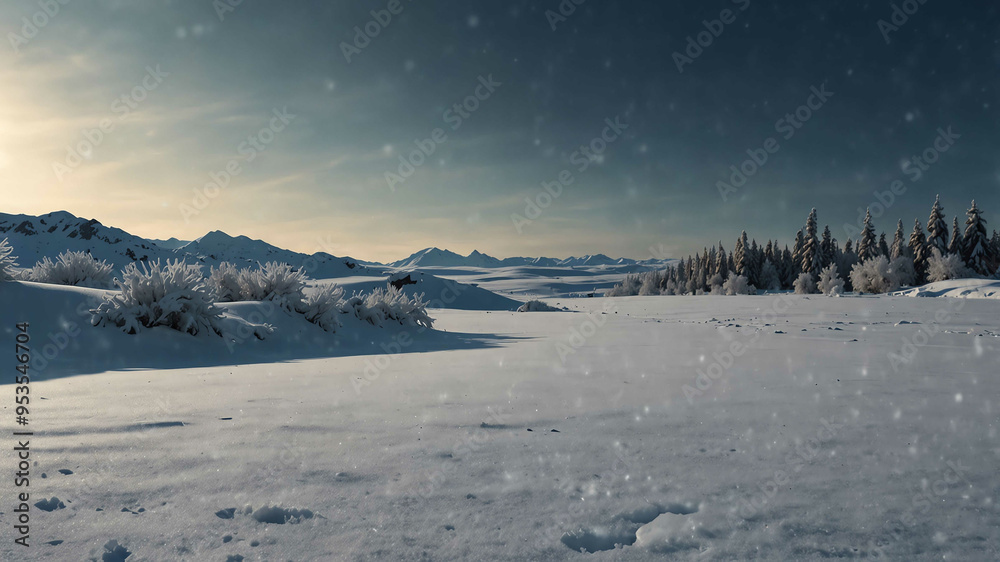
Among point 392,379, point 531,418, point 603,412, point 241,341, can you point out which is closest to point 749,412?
point 603,412

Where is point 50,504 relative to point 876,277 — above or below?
below

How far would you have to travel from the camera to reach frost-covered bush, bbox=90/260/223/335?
6094mm

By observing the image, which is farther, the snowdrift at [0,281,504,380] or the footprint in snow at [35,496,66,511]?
the snowdrift at [0,281,504,380]

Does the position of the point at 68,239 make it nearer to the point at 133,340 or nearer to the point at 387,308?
the point at 387,308

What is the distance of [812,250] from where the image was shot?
47.7 m

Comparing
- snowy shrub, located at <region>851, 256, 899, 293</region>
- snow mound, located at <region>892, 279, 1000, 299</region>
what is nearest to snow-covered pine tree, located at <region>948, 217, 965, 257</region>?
snowy shrub, located at <region>851, 256, 899, 293</region>

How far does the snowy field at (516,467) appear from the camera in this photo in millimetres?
1279

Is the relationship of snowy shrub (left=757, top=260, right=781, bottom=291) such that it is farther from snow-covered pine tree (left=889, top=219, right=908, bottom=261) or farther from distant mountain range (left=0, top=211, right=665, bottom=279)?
distant mountain range (left=0, top=211, right=665, bottom=279)

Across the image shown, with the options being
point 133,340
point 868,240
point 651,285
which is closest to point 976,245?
point 868,240

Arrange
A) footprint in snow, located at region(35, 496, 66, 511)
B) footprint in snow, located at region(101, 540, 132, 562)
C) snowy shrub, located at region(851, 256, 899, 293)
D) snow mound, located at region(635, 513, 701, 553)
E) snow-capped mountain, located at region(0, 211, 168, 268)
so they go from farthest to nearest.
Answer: snow-capped mountain, located at region(0, 211, 168, 268) → snowy shrub, located at region(851, 256, 899, 293) → footprint in snow, located at region(35, 496, 66, 511) → snow mound, located at region(635, 513, 701, 553) → footprint in snow, located at region(101, 540, 132, 562)

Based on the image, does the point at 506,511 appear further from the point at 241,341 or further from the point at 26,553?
the point at 241,341

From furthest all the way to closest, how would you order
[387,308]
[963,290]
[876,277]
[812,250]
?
[812,250], [876,277], [963,290], [387,308]

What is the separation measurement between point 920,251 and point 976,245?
3610 mm

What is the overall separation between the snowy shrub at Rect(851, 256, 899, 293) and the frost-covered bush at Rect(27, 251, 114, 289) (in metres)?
35.5
